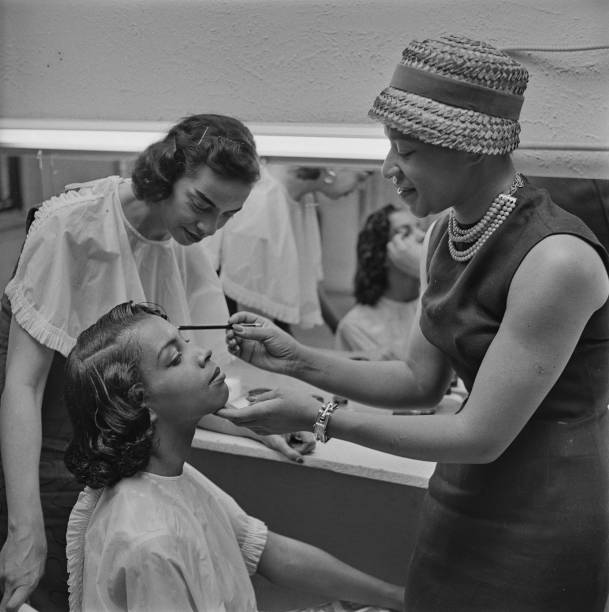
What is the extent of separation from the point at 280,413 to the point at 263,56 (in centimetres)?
62

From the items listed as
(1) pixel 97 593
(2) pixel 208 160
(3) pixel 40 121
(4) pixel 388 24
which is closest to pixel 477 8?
(4) pixel 388 24

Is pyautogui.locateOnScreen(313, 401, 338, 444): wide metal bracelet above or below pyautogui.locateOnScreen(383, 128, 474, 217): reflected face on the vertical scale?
below

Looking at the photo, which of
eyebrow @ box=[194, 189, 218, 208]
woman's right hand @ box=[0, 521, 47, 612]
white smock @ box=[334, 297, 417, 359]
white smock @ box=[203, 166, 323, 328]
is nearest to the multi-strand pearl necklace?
eyebrow @ box=[194, 189, 218, 208]

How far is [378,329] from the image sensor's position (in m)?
1.88

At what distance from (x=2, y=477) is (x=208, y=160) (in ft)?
1.99

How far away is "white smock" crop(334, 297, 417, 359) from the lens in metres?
1.77

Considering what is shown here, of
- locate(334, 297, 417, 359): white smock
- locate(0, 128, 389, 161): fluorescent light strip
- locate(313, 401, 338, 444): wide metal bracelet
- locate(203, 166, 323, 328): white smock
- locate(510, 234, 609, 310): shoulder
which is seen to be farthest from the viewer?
locate(334, 297, 417, 359): white smock

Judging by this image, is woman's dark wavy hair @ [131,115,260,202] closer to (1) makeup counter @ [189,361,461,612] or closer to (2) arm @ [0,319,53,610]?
(2) arm @ [0,319,53,610]

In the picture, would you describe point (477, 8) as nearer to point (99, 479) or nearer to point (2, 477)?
point (99, 479)

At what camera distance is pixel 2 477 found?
1.32m

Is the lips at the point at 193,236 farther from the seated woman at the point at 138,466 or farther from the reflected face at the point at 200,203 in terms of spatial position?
the seated woman at the point at 138,466

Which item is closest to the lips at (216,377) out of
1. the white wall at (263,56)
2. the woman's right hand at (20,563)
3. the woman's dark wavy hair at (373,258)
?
the woman's right hand at (20,563)

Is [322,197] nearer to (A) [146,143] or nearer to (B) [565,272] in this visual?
(A) [146,143]

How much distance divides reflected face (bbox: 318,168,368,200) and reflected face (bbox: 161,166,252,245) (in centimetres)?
33
